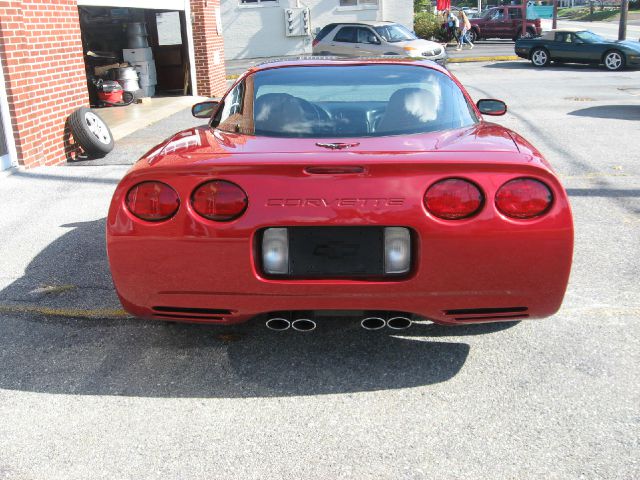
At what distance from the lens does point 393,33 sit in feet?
75.1

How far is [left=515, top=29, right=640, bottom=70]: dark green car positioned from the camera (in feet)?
71.1

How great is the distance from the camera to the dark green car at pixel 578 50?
2166 centimetres

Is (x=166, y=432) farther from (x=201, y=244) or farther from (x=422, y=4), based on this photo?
(x=422, y=4)

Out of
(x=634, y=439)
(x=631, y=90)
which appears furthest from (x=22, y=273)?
(x=631, y=90)

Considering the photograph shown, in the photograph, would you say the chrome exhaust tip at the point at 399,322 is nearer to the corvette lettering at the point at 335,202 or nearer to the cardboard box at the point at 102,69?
the corvette lettering at the point at 335,202

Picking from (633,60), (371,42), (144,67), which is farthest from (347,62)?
(633,60)

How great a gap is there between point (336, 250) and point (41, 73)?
6826mm

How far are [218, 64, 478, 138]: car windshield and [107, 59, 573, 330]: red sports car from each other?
0.52 m

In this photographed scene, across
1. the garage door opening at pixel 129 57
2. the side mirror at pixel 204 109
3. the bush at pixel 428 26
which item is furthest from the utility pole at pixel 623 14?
the side mirror at pixel 204 109

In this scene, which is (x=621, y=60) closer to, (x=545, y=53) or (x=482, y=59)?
(x=545, y=53)

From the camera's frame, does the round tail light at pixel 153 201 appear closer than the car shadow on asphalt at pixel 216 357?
Yes

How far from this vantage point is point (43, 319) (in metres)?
4.11

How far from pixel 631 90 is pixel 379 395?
617 inches

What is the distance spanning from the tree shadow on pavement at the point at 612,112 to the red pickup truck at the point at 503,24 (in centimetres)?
2481
